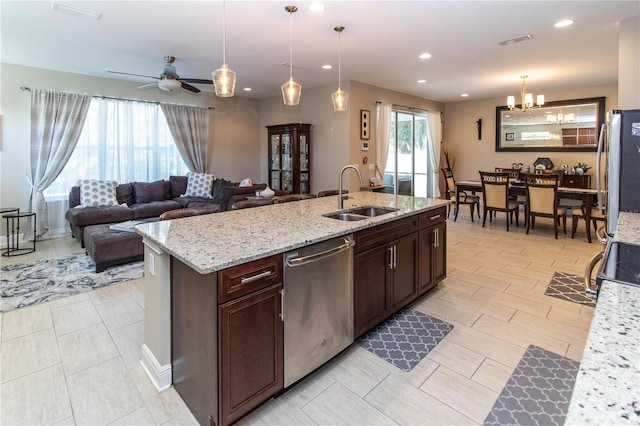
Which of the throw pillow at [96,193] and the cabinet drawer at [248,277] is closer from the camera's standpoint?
the cabinet drawer at [248,277]

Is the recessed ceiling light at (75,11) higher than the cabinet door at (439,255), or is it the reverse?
the recessed ceiling light at (75,11)

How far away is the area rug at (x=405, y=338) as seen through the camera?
238 centimetres

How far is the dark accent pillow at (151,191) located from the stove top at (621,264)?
651 cm

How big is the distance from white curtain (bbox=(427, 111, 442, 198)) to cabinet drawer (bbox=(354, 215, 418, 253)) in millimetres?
6230

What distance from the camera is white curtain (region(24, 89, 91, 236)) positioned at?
5.44m

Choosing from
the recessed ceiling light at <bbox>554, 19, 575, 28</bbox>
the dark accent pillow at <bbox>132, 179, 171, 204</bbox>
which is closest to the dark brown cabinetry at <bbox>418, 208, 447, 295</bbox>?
the recessed ceiling light at <bbox>554, 19, 575, 28</bbox>

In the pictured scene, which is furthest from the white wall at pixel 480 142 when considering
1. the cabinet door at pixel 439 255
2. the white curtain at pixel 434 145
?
the cabinet door at pixel 439 255

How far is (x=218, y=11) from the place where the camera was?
3.26 m

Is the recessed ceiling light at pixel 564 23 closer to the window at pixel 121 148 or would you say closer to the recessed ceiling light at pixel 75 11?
the recessed ceiling light at pixel 75 11

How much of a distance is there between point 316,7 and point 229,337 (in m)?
2.95

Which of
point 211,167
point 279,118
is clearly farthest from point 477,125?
point 211,167

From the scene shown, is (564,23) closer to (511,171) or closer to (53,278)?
(511,171)

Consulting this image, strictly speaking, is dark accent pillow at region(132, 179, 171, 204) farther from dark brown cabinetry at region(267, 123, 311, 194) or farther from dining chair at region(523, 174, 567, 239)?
dining chair at region(523, 174, 567, 239)

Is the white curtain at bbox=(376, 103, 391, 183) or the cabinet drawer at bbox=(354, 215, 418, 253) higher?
the white curtain at bbox=(376, 103, 391, 183)
